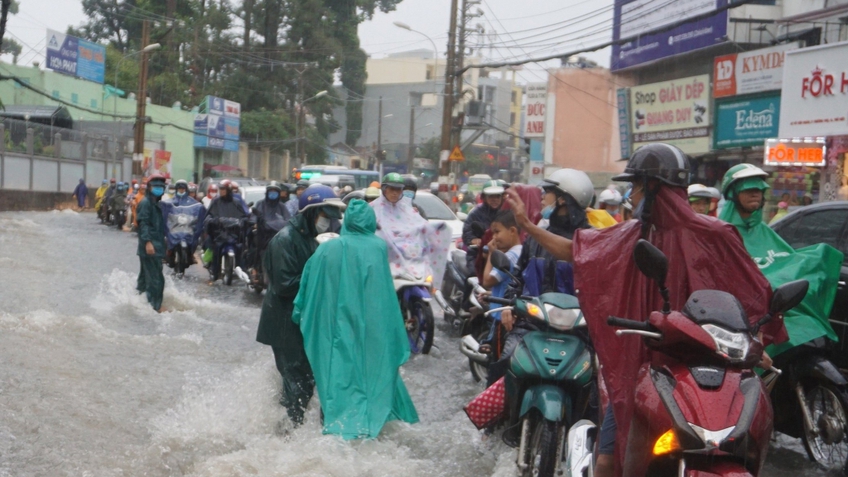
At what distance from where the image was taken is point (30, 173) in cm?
4016

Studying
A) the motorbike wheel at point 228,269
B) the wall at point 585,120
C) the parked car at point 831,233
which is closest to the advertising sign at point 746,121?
the wall at point 585,120

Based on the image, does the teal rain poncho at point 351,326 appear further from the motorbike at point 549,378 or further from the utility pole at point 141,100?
the utility pole at point 141,100

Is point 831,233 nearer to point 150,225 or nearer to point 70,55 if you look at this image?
point 150,225

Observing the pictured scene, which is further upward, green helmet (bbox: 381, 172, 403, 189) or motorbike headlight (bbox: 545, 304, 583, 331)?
green helmet (bbox: 381, 172, 403, 189)

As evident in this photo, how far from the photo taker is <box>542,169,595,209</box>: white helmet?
5.55 m

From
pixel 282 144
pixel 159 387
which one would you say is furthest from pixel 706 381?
pixel 282 144

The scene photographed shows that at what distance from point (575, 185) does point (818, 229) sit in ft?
8.62

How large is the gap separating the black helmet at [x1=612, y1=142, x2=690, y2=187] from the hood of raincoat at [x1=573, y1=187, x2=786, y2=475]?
0.20ft

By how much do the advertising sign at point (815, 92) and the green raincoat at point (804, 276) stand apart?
524 inches

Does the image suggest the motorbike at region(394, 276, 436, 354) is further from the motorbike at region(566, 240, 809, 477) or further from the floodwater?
the motorbike at region(566, 240, 809, 477)

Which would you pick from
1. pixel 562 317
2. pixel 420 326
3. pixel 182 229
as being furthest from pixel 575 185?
pixel 182 229

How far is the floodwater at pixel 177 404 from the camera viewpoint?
5.89 m

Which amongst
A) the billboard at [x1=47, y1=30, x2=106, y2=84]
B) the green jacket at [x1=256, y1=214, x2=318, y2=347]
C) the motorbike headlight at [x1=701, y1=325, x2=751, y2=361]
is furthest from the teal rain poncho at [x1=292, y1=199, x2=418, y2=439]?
the billboard at [x1=47, y1=30, x2=106, y2=84]

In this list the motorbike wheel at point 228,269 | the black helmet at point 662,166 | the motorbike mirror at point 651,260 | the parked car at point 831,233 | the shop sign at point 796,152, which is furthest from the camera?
the shop sign at point 796,152
